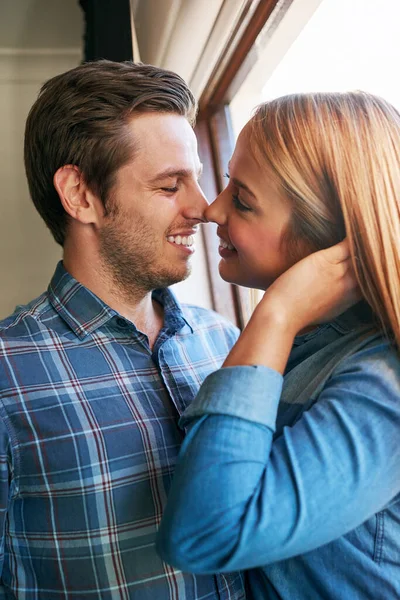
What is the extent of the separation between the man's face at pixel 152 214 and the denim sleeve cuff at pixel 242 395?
58 cm

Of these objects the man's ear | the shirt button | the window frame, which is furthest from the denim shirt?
the window frame

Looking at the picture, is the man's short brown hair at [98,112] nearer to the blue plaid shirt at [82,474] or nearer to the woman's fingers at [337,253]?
the blue plaid shirt at [82,474]

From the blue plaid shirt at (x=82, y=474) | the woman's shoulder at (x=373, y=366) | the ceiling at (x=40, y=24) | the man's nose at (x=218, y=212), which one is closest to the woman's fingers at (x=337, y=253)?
the woman's shoulder at (x=373, y=366)

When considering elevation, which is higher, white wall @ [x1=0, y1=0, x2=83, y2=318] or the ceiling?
the ceiling

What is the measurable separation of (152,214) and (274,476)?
2.43 feet

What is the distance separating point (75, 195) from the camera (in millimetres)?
1374

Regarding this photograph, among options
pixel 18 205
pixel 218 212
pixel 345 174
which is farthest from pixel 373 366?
pixel 18 205

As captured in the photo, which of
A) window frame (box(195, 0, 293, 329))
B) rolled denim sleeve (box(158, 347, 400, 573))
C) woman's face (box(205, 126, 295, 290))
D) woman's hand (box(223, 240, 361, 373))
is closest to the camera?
rolled denim sleeve (box(158, 347, 400, 573))

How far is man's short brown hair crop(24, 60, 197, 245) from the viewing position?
134cm

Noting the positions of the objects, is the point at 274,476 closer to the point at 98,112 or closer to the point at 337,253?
the point at 337,253

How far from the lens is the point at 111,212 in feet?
4.37

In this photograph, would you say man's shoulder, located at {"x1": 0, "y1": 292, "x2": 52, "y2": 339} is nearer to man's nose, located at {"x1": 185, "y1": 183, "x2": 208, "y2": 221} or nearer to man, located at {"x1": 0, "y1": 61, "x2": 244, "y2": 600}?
man, located at {"x1": 0, "y1": 61, "x2": 244, "y2": 600}

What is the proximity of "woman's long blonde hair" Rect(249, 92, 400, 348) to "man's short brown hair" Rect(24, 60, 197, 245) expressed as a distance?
456 millimetres

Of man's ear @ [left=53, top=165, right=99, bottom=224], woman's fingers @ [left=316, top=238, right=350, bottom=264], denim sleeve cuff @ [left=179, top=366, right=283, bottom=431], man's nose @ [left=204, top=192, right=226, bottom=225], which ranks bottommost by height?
man's ear @ [left=53, top=165, right=99, bottom=224]
